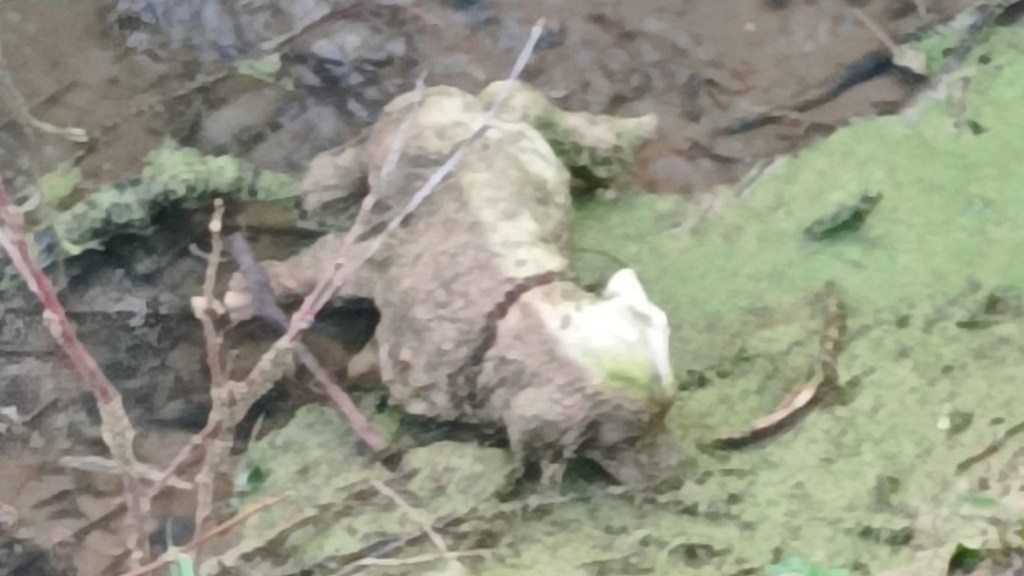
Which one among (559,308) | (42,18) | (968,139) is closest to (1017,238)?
(968,139)

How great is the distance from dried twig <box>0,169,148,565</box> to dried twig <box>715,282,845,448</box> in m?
0.61

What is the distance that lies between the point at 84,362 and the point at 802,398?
757 millimetres

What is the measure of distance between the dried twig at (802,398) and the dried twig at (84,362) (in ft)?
2.00

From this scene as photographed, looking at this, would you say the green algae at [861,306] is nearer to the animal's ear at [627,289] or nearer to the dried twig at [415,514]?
the animal's ear at [627,289]

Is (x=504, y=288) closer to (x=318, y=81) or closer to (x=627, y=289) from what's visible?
(x=627, y=289)

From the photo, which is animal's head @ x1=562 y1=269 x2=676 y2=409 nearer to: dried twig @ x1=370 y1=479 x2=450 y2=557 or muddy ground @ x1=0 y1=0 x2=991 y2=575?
dried twig @ x1=370 y1=479 x2=450 y2=557

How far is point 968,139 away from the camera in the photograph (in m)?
1.59

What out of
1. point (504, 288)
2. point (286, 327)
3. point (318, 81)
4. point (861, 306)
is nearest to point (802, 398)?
point (861, 306)

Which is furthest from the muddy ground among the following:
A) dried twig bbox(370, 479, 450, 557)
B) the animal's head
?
the animal's head

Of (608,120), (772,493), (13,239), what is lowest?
(772,493)

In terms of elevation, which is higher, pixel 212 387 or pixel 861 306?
pixel 212 387

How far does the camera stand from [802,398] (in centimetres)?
127

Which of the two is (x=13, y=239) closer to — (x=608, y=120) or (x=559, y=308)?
(x=559, y=308)

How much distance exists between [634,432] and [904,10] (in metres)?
1.04
